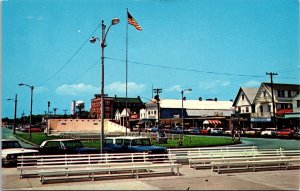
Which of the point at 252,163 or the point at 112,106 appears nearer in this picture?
the point at 252,163

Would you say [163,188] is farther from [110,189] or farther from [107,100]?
[107,100]

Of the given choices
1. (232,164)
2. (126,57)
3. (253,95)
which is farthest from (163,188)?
(253,95)

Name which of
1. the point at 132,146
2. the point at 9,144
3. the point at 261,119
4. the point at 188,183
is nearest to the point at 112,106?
the point at 261,119

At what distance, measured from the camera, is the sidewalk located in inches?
459

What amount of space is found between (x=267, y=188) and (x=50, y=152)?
40.6 ft

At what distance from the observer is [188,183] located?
12438 mm

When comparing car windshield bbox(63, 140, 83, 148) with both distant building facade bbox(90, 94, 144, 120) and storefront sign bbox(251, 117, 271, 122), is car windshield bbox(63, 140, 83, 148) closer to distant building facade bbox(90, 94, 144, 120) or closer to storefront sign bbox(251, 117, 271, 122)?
storefront sign bbox(251, 117, 271, 122)

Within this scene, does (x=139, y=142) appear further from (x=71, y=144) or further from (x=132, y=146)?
(x=71, y=144)

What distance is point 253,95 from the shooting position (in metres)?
70.5

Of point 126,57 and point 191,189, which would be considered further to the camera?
point 126,57

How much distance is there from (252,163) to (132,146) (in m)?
6.63

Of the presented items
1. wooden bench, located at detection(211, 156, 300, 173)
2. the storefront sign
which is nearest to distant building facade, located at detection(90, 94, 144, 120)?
the storefront sign

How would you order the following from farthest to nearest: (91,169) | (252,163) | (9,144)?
1. (9,144)
2. (252,163)
3. (91,169)

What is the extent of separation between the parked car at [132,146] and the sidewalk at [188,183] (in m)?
3.47
